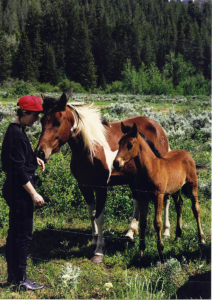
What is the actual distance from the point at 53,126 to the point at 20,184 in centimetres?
79

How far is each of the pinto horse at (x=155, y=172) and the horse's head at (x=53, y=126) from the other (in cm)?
82

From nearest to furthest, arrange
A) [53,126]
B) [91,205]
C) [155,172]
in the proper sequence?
1. [155,172]
2. [53,126]
3. [91,205]

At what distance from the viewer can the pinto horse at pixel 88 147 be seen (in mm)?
3316

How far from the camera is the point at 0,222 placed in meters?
4.92

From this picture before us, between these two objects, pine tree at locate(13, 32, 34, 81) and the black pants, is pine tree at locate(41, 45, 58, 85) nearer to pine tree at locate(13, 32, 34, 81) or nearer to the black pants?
pine tree at locate(13, 32, 34, 81)

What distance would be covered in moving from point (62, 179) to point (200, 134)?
528cm

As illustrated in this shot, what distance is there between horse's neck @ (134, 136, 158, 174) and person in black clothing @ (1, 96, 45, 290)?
1120mm

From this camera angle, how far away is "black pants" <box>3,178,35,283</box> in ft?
9.95

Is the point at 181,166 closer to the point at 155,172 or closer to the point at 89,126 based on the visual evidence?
the point at 155,172

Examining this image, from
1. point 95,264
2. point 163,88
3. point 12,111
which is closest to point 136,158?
point 95,264

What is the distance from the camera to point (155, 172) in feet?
10.2

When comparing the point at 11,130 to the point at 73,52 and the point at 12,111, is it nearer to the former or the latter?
the point at 73,52

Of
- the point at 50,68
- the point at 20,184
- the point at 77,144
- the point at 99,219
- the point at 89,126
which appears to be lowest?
the point at 99,219

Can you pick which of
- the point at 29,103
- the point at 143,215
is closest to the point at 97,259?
the point at 143,215
